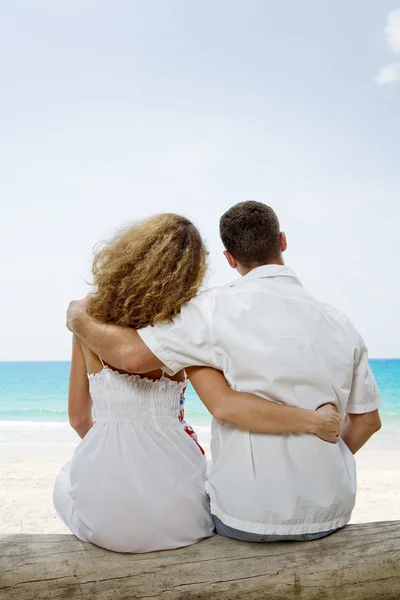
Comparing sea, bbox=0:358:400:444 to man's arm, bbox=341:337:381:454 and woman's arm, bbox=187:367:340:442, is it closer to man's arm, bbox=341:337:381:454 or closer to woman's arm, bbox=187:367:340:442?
man's arm, bbox=341:337:381:454

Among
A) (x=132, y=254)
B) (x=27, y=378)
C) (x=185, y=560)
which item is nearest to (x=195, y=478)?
(x=185, y=560)

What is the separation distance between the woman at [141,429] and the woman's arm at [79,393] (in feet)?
0.27

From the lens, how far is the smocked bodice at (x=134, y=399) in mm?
2014

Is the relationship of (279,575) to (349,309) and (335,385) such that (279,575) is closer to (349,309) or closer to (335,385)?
(335,385)

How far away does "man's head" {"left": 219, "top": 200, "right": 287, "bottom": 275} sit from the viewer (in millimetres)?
1920

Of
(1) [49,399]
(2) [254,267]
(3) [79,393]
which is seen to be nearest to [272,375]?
(2) [254,267]

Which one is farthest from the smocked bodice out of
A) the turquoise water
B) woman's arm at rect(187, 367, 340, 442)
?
the turquoise water

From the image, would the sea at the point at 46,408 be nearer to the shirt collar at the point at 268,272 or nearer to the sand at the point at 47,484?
the sand at the point at 47,484

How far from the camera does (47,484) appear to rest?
8250 mm

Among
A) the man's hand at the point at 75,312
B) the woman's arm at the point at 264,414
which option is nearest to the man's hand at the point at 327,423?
the woman's arm at the point at 264,414

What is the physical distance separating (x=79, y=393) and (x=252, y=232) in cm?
89

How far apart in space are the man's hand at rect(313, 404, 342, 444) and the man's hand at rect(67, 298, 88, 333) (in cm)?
81

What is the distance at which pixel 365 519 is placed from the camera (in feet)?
21.2

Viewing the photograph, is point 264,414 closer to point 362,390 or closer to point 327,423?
point 327,423
